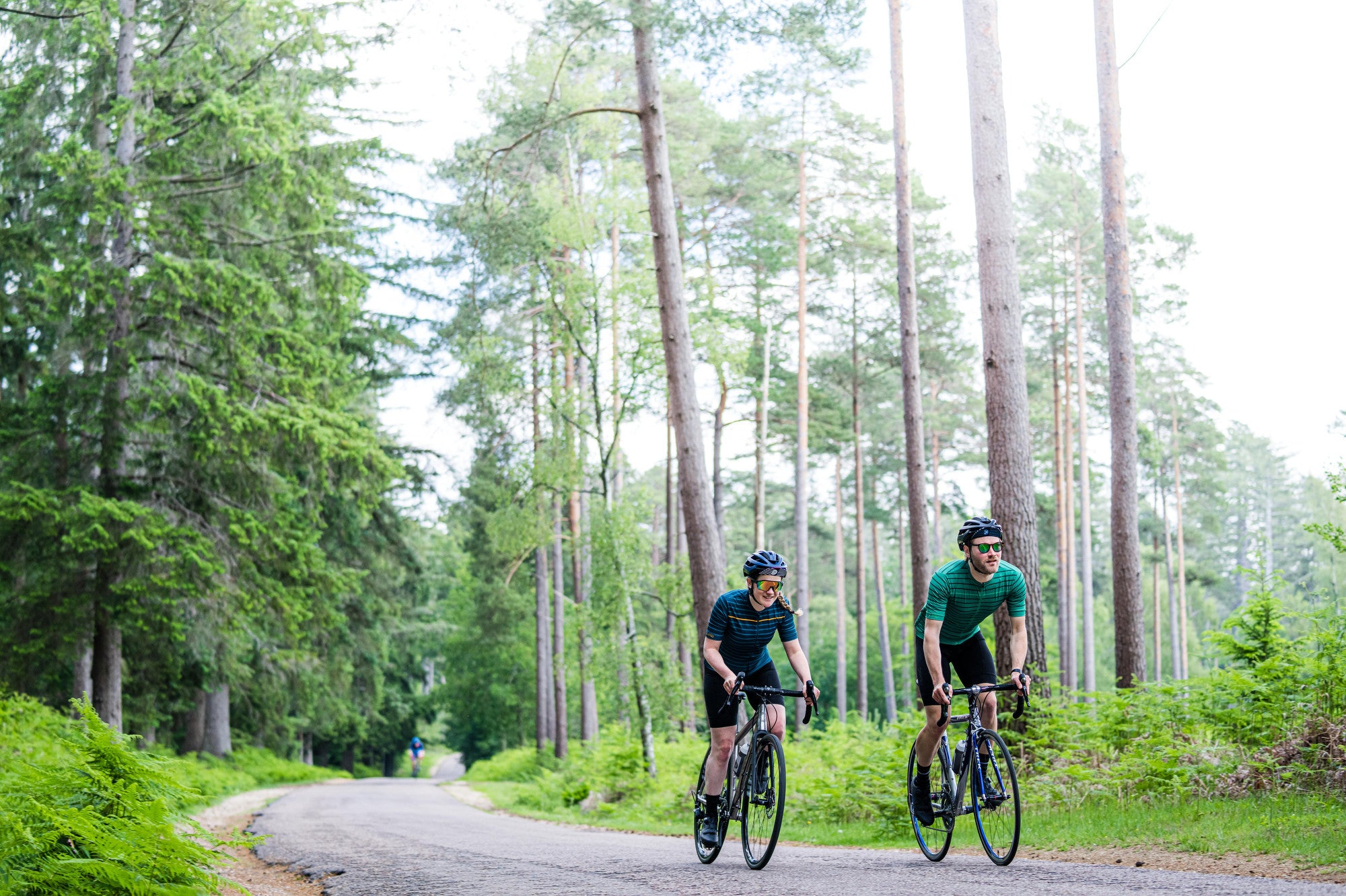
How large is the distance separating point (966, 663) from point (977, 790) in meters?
0.79

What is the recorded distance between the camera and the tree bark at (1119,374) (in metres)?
15.2

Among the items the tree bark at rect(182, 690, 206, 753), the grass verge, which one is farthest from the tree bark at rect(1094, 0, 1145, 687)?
the tree bark at rect(182, 690, 206, 753)

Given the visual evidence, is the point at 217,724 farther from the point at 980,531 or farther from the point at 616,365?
the point at 980,531

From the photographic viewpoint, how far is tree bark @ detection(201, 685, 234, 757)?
2809cm

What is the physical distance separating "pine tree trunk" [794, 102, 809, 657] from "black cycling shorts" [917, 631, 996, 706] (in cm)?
2108

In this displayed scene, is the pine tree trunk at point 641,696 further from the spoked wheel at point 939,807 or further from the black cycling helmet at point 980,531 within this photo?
the black cycling helmet at point 980,531

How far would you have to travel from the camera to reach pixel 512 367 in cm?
2234

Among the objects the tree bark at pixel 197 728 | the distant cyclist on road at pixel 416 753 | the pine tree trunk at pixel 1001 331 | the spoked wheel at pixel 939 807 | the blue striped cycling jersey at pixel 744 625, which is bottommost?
the distant cyclist on road at pixel 416 753

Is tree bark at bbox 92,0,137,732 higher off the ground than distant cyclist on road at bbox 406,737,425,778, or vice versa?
tree bark at bbox 92,0,137,732

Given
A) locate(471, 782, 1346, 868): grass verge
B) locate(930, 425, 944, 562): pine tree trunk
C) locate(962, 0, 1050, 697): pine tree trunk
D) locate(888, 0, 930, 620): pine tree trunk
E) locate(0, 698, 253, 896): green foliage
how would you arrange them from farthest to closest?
locate(930, 425, 944, 562): pine tree trunk → locate(888, 0, 930, 620): pine tree trunk → locate(962, 0, 1050, 697): pine tree trunk → locate(471, 782, 1346, 868): grass verge → locate(0, 698, 253, 896): green foliage

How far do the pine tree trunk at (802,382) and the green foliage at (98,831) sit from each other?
896 inches

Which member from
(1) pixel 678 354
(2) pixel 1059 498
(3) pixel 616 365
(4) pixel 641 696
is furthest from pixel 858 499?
(1) pixel 678 354

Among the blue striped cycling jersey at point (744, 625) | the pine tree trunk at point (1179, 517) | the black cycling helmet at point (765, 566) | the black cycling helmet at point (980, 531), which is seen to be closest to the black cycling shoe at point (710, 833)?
the blue striped cycling jersey at point (744, 625)

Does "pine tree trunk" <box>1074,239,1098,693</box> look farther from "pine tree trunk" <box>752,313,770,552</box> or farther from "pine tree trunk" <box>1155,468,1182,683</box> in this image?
"pine tree trunk" <box>752,313,770,552</box>
